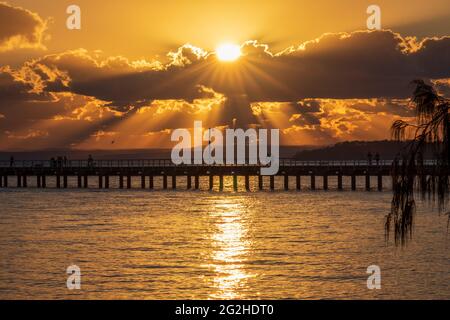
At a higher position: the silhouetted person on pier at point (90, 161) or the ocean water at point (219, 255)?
the silhouetted person on pier at point (90, 161)

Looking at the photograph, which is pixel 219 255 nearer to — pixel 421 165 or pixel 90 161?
pixel 421 165

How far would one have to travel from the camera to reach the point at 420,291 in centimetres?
3206

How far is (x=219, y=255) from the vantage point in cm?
4406

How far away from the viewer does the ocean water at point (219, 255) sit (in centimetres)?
3228

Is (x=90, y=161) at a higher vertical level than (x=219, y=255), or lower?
higher

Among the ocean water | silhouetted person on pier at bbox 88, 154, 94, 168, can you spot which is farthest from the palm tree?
silhouetted person on pier at bbox 88, 154, 94, 168

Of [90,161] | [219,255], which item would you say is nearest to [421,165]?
[219,255]

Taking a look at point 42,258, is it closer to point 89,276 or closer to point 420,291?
point 89,276

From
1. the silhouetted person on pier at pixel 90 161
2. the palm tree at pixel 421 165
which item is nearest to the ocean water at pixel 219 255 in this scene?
the palm tree at pixel 421 165

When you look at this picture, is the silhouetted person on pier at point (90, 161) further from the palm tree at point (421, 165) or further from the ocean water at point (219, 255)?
the palm tree at point (421, 165)

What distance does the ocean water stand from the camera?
106 feet

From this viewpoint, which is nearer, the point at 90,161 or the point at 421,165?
the point at 421,165
